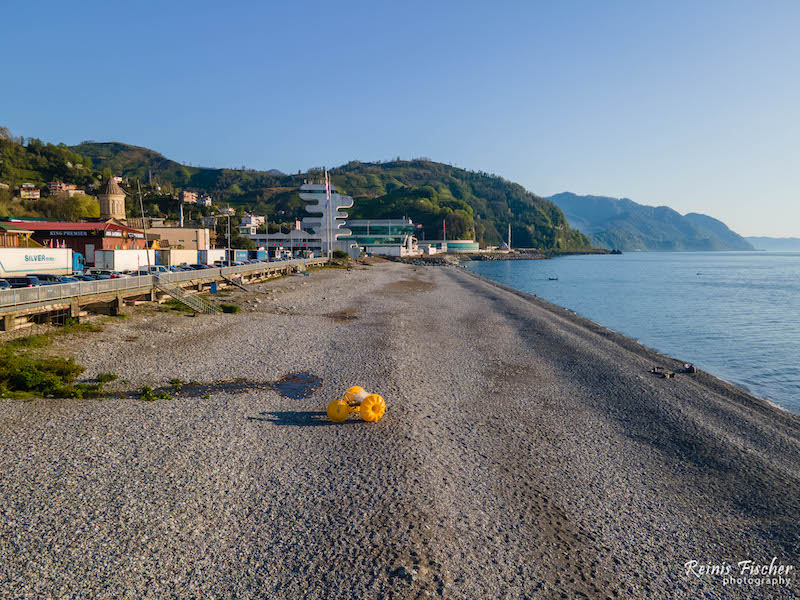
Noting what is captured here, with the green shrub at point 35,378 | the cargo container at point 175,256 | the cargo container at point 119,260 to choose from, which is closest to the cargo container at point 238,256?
the cargo container at point 175,256

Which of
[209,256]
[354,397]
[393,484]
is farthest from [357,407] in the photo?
[209,256]

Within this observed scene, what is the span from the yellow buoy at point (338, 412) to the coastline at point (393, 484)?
0.31 meters

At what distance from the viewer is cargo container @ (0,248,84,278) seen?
27422mm

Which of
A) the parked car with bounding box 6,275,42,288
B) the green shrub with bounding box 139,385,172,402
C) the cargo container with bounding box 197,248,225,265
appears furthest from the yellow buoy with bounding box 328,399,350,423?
the cargo container with bounding box 197,248,225,265

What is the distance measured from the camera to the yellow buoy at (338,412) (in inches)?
557

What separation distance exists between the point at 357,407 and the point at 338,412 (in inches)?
23.2

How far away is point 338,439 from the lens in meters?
13.1

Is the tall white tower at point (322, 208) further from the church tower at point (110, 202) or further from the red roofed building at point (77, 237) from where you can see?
the red roofed building at point (77, 237)

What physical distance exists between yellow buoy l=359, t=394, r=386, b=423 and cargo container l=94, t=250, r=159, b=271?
2774cm

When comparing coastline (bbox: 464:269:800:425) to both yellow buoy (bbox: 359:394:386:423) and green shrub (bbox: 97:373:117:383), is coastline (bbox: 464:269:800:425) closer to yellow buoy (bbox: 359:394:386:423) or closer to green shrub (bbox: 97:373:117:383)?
yellow buoy (bbox: 359:394:386:423)

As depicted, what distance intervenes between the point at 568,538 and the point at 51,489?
10389 mm

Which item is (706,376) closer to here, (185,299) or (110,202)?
(185,299)

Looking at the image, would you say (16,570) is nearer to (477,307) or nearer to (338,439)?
(338,439)

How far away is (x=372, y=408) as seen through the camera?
46.9 ft
